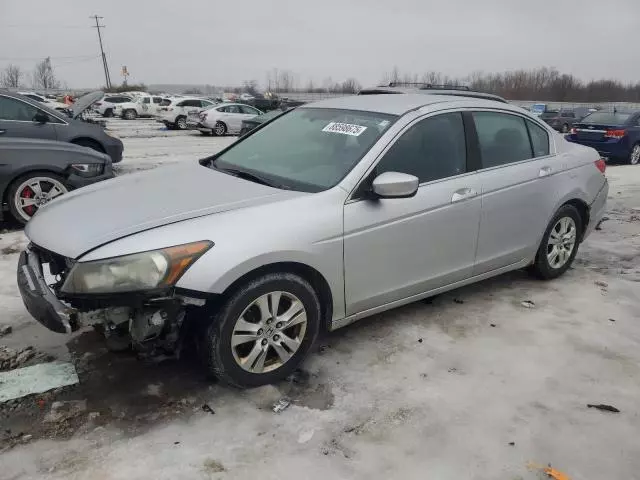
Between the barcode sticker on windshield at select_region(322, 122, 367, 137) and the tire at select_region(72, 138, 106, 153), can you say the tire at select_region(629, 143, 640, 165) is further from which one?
the barcode sticker on windshield at select_region(322, 122, 367, 137)

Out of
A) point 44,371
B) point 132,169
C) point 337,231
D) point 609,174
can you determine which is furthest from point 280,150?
point 609,174

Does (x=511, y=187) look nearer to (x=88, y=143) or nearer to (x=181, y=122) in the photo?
(x=88, y=143)

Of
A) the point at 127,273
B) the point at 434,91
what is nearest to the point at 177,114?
the point at 434,91

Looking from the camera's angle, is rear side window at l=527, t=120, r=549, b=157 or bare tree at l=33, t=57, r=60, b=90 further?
bare tree at l=33, t=57, r=60, b=90

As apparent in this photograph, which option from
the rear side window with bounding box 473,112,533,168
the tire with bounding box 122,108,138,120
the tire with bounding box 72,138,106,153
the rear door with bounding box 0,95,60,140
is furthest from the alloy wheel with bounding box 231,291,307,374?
the tire with bounding box 122,108,138,120

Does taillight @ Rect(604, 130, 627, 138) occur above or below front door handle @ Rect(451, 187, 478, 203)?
below

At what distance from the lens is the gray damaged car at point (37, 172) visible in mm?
6008

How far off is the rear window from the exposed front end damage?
1453cm

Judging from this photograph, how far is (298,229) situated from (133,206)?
97cm

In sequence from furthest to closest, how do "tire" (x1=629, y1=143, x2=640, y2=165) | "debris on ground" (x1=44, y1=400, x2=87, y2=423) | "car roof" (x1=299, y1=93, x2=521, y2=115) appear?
"tire" (x1=629, y1=143, x2=640, y2=165) < "car roof" (x1=299, y1=93, x2=521, y2=115) < "debris on ground" (x1=44, y1=400, x2=87, y2=423)

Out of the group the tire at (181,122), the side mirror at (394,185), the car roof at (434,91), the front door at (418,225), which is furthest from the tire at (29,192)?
the tire at (181,122)

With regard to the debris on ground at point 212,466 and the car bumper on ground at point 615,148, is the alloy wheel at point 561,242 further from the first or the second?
the car bumper on ground at point 615,148

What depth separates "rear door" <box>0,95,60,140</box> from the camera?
870cm

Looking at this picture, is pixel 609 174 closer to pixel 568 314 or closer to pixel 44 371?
pixel 568 314
